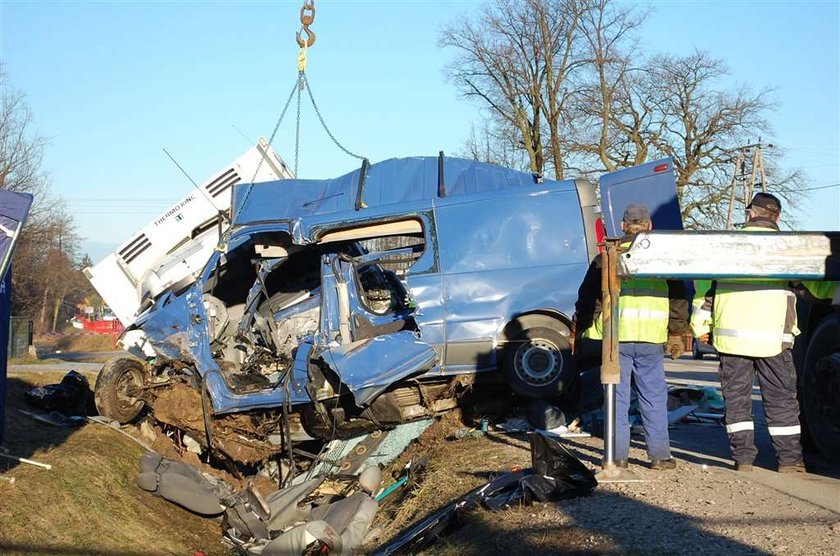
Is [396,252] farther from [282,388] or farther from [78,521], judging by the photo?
[78,521]

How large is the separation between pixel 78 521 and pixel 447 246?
3971 millimetres

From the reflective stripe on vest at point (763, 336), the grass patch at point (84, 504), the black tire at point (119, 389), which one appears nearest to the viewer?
the reflective stripe on vest at point (763, 336)

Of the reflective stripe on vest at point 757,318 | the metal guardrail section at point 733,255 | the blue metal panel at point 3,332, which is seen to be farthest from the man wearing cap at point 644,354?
the blue metal panel at point 3,332

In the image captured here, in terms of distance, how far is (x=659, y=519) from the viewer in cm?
498

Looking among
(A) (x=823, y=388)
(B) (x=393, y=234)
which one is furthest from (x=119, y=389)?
(A) (x=823, y=388)

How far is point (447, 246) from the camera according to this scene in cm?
870

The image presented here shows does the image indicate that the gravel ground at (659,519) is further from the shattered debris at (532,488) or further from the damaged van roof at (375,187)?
the damaged van roof at (375,187)

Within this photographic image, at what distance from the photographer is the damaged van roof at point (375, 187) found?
1015 centimetres

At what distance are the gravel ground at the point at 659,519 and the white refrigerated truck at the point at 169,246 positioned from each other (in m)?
5.66

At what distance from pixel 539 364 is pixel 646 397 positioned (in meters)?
2.02

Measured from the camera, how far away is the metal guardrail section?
18.8 feet

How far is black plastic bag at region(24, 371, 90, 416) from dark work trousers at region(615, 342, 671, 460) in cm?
710

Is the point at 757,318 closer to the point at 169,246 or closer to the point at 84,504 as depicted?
the point at 84,504

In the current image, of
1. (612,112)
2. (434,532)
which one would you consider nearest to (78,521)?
(434,532)
